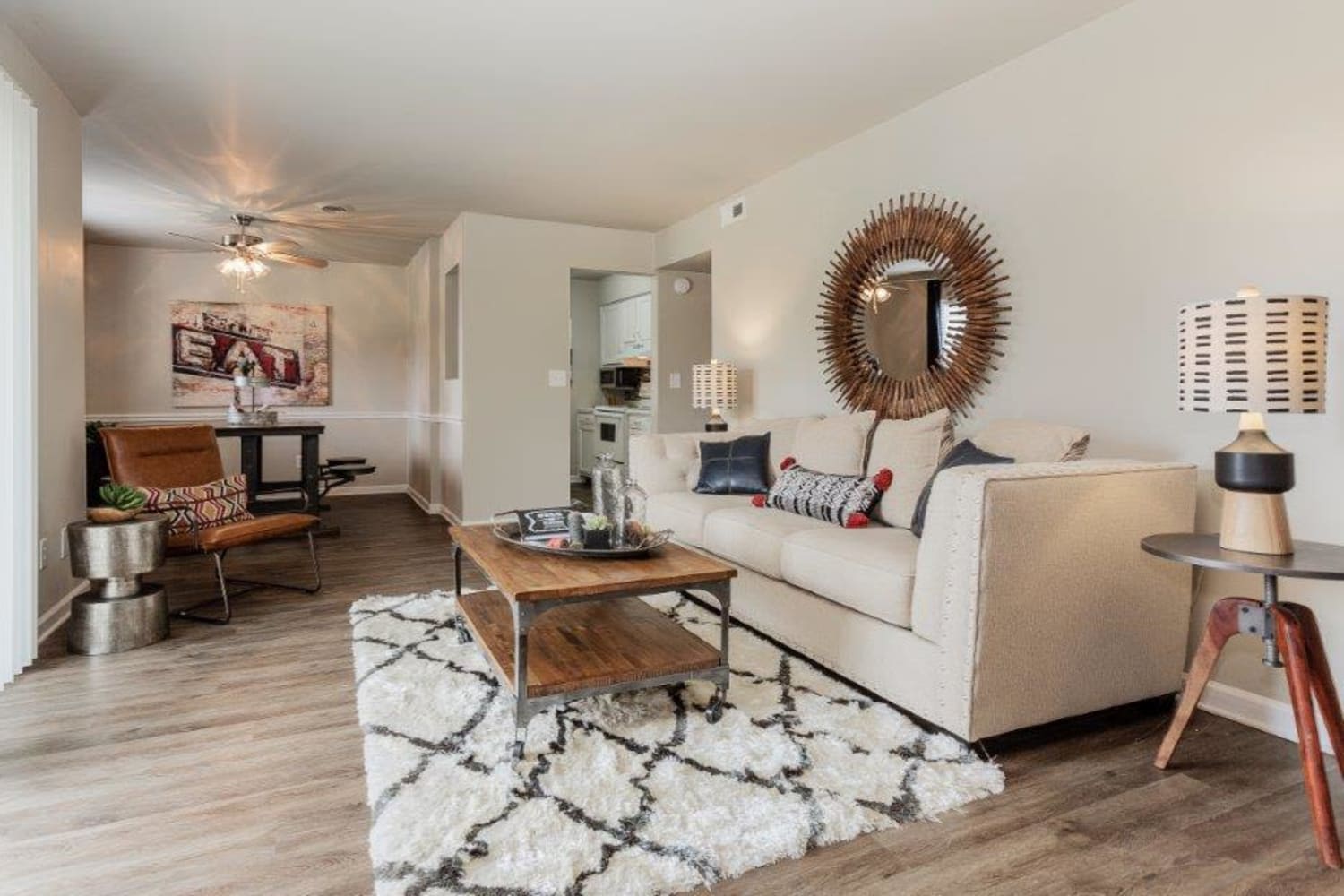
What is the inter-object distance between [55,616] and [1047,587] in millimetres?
3952

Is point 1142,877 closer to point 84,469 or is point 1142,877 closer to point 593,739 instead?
point 593,739

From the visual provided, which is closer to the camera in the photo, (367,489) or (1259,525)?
(1259,525)

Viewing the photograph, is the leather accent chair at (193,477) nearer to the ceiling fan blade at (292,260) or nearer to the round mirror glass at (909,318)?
the ceiling fan blade at (292,260)

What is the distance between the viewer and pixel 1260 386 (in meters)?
1.81

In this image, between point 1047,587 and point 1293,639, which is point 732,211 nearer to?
point 1047,587

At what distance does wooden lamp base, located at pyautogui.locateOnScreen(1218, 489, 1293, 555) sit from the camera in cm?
181

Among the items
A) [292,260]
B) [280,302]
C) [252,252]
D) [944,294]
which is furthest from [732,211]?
[280,302]

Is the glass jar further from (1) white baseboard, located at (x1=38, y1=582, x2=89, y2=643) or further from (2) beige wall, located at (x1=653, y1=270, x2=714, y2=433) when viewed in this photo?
(2) beige wall, located at (x1=653, y1=270, x2=714, y2=433)

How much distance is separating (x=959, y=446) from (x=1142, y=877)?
1.62m

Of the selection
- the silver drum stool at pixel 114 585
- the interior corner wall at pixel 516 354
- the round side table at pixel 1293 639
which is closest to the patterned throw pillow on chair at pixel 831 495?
the round side table at pixel 1293 639

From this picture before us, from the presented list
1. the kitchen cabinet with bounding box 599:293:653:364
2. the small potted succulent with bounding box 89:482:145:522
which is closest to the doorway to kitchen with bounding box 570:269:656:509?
the kitchen cabinet with bounding box 599:293:653:364

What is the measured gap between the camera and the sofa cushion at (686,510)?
11.8 ft

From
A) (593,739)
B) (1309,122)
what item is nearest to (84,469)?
(593,739)

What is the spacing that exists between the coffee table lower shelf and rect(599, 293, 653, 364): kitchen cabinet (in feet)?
15.8
